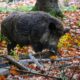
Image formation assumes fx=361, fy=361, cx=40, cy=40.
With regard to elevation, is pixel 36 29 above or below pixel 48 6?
above

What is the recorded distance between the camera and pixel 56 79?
544 cm

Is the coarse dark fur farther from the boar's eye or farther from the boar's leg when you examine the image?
the boar's leg

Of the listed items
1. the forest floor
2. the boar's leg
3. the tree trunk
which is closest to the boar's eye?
the forest floor

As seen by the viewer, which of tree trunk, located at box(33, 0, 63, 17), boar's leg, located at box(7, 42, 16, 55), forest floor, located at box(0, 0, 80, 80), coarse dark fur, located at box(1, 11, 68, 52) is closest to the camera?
forest floor, located at box(0, 0, 80, 80)

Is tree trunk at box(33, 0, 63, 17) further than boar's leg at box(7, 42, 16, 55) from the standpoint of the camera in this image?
Yes

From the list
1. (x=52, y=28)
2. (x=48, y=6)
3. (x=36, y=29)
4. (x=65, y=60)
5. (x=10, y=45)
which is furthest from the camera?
(x=48, y=6)

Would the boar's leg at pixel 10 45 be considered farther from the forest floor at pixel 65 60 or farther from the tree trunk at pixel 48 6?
the tree trunk at pixel 48 6

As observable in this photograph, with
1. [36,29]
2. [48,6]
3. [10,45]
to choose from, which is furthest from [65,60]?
[48,6]

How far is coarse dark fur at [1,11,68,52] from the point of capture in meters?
8.52

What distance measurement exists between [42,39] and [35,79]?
279cm

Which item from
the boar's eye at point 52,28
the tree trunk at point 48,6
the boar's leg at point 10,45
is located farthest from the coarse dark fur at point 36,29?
the tree trunk at point 48,6

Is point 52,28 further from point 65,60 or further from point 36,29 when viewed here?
point 65,60

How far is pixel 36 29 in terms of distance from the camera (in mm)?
8516

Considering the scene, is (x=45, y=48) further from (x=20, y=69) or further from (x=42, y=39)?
(x=20, y=69)
